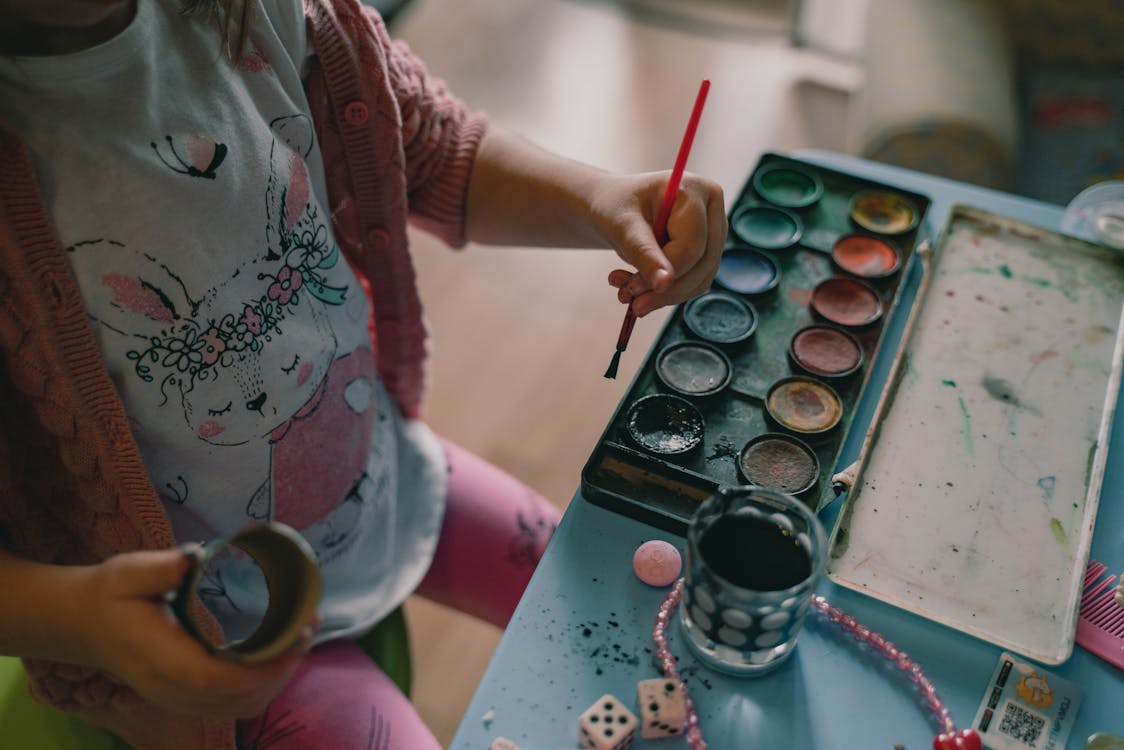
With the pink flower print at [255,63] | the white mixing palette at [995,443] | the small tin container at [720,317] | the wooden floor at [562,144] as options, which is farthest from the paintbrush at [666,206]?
the wooden floor at [562,144]

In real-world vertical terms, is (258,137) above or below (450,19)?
below

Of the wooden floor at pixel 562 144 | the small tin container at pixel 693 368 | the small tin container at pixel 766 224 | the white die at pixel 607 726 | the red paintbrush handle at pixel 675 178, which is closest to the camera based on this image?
the white die at pixel 607 726

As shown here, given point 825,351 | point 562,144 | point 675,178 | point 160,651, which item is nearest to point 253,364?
point 160,651

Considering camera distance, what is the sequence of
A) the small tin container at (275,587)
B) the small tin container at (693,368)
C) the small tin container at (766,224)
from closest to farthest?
1. the small tin container at (275,587)
2. the small tin container at (693,368)
3. the small tin container at (766,224)

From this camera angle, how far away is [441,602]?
1012 millimetres

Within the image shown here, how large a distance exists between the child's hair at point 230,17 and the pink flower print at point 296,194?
9 centimetres

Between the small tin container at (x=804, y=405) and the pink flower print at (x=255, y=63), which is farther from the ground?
the pink flower print at (x=255, y=63)

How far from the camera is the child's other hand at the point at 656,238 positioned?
2.50ft

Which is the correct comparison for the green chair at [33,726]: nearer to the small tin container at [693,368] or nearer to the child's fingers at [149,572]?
the child's fingers at [149,572]

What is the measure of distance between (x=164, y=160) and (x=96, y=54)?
8cm

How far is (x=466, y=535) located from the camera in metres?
0.97

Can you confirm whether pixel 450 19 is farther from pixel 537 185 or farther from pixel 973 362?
pixel 973 362

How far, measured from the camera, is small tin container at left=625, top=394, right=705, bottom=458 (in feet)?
2.53

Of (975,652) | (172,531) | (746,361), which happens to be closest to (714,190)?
(746,361)
